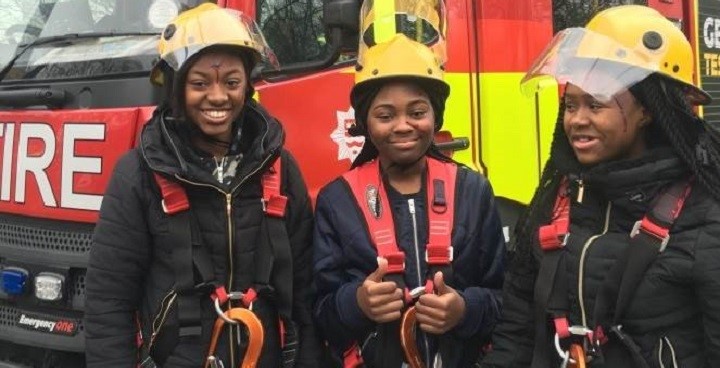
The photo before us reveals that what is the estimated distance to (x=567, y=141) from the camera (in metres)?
2.03

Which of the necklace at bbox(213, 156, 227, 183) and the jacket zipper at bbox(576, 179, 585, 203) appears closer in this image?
the jacket zipper at bbox(576, 179, 585, 203)

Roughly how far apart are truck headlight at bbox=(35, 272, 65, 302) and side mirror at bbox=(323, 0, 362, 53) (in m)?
1.22

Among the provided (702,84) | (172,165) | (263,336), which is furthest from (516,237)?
(702,84)

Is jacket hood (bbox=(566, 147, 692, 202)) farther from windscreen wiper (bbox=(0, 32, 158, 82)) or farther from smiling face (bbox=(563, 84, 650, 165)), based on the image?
windscreen wiper (bbox=(0, 32, 158, 82))

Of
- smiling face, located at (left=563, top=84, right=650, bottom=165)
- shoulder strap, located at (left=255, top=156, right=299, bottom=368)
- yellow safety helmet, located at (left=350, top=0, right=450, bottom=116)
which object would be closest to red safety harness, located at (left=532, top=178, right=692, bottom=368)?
smiling face, located at (left=563, top=84, right=650, bottom=165)

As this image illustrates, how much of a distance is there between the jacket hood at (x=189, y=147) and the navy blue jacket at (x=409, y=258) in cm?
20

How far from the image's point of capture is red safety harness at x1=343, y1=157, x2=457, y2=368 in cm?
201

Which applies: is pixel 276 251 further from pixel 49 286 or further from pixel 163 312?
pixel 49 286

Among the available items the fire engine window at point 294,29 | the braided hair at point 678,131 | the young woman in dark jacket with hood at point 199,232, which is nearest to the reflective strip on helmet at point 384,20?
the fire engine window at point 294,29

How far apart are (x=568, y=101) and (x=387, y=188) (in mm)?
505

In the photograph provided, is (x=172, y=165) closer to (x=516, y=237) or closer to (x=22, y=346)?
(x=516, y=237)

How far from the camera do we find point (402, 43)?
2184 millimetres

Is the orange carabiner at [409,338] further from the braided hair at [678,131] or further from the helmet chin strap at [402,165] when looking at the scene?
the braided hair at [678,131]

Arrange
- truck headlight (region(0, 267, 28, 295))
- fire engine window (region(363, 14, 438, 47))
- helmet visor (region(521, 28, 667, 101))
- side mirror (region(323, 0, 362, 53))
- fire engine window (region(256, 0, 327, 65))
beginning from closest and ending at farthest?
1. helmet visor (region(521, 28, 667, 101))
2. fire engine window (region(363, 14, 438, 47))
3. side mirror (region(323, 0, 362, 53))
4. truck headlight (region(0, 267, 28, 295))
5. fire engine window (region(256, 0, 327, 65))
